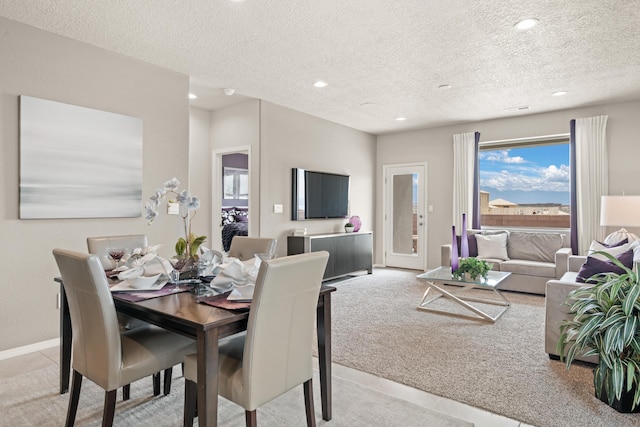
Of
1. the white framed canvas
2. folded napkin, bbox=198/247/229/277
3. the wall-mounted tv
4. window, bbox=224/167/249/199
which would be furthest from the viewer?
window, bbox=224/167/249/199

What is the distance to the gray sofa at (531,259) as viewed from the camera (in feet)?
15.9

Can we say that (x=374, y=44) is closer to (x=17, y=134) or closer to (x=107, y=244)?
Result: (x=107, y=244)

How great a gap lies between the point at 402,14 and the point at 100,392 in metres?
3.23

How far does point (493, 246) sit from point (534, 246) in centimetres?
54

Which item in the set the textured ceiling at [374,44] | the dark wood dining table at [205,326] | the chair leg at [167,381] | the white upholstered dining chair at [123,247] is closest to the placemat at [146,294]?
the dark wood dining table at [205,326]

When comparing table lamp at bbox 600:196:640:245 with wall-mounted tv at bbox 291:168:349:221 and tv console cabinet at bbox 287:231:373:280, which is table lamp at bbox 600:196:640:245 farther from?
wall-mounted tv at bbox 291:168:349:221

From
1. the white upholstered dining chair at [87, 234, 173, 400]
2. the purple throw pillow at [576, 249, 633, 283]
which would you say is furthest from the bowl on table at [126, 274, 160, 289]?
the purple throw pillow at [576, 249, 633, 283]

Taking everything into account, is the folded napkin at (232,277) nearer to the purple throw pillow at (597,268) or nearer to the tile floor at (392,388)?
the tile floor at (392,388)

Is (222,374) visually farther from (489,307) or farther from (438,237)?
(438,237)

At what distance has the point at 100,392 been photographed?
2.33 m

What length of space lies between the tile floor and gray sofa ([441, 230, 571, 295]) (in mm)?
3229

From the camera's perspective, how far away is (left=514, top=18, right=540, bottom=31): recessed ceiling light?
9.36 ft

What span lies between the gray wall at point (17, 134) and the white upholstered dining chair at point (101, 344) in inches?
61.3

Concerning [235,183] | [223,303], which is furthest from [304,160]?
[223,303]
